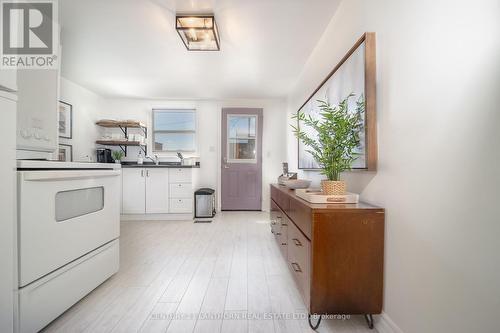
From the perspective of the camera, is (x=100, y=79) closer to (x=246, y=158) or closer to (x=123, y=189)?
(x=123, y=189)

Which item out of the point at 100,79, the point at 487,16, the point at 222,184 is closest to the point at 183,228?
the point at 222,184

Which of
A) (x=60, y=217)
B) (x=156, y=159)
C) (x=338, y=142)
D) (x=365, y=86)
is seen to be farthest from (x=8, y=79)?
(x=156, y=159)

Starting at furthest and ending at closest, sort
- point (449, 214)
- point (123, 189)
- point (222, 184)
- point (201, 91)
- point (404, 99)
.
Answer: point (222, 184) → point (201, 91) → point (123, 189) → point (404, 99) → point (449, 214)

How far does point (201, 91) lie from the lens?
3939 millimetres

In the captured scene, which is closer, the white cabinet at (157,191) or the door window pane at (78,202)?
the door window pane at (78,202)

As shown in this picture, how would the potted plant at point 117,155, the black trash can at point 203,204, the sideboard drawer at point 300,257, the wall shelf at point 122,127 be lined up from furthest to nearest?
1. the potted plant at point 117,155
2. the wall shelf at point 122,127
3. the black trash can at point 203,204
4. the sideboard drawer at point 300,257

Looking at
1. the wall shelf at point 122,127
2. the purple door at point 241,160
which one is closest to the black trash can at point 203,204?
the purple door at point 241,160

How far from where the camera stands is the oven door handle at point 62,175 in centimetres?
103

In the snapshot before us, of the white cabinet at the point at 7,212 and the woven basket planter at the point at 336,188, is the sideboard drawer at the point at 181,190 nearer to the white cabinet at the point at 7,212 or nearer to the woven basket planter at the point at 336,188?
the white cabinet at the point at 7,212

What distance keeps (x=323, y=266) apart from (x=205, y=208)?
9.92 feet

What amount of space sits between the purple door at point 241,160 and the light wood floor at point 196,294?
1.77 metres

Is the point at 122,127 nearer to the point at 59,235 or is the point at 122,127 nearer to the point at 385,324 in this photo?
the point at 59,235

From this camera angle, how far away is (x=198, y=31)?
2.06 metres

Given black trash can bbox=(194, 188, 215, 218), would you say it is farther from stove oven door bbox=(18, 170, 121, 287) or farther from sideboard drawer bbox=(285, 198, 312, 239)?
sideboard drawer bbox=(285, 198, 312, 239)
